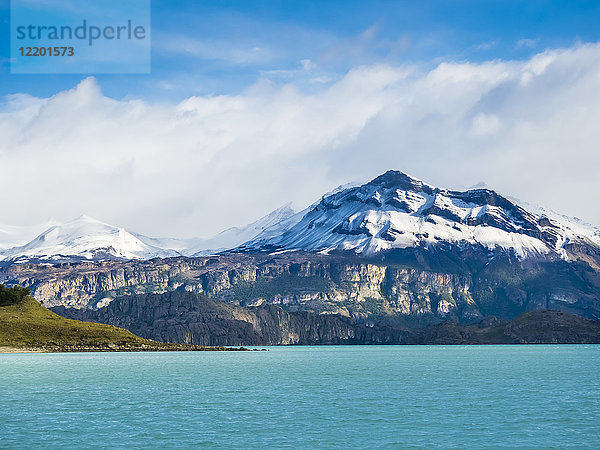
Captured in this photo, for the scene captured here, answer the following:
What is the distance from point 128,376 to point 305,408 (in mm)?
90814

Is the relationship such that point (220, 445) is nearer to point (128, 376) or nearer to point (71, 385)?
point (71, 385)

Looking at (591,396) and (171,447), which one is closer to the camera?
(171,447)

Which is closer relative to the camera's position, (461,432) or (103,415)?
(461,432)

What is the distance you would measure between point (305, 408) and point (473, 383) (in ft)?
217

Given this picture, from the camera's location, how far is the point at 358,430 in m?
91.7

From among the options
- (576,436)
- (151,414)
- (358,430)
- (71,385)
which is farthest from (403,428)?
(71,385)

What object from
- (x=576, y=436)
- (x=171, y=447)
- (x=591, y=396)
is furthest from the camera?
(x=591, y=396)

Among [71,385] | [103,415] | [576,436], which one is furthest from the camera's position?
[71,385]

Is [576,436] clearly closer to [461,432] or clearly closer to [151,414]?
[461,432]

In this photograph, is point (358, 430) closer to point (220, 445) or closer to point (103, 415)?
point (220, 445)

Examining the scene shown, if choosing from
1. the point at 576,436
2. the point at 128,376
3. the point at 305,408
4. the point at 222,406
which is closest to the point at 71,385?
the point at 128,376

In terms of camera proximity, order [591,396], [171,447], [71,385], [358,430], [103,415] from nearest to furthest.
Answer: [171,447]
[358,430]
[103,415]
[591,396]
[71,385]

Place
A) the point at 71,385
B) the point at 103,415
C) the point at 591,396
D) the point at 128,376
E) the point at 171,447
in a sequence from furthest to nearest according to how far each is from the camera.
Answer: the point at 128,376 → the point at 71,385 → the point at 591,396 → the point at 103,415 → the point at 171,447

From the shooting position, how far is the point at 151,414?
107000mm
